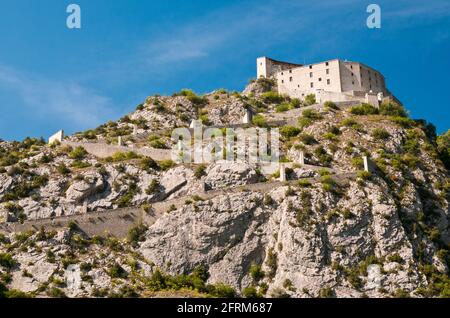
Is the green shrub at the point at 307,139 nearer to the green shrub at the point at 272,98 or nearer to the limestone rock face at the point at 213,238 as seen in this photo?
the limestone rock face at the point at 213,238

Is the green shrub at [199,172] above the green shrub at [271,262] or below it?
above

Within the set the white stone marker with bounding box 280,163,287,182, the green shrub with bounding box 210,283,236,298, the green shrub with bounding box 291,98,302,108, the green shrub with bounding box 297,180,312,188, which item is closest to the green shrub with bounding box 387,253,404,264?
the green shrub with bounding box 297,180,312,188

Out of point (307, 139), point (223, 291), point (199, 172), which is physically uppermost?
point (307, 139)

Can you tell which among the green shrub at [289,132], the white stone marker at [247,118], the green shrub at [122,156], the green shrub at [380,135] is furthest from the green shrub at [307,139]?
the green shrub at [122,156]

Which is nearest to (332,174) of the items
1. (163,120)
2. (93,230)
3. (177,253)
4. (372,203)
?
(372,203)

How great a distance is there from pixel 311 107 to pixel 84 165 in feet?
70.7

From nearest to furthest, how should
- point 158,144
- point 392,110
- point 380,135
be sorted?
point 380,135 → point 158,144 → point 392,110

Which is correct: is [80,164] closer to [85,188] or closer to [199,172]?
[85,188]

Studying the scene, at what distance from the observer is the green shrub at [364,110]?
7231 centimetres

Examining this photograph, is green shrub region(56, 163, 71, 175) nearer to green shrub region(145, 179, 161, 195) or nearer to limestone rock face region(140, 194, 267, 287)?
green shrub region(145, 179, 161, 195)

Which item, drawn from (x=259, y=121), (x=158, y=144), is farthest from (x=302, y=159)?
(x=158, y=144)

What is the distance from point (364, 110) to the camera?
72562 millimetres

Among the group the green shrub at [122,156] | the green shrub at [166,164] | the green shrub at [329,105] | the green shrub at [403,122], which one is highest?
the green shrub at [329,105]

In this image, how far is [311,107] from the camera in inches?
2945
